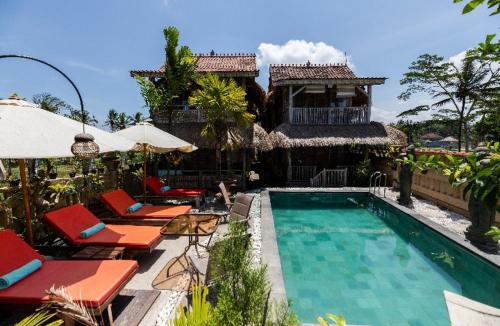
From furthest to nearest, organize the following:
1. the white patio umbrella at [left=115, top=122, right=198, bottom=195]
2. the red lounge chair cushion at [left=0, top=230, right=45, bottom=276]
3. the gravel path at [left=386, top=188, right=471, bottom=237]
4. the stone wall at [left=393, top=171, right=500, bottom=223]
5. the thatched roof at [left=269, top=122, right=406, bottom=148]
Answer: the thatched roof at [left=269, top=122, right=406, bottom=148]
the stone wall at [left=393, top=171, right=500, bottom=223]
the white patio umbrella at [left=115, top=122, right=198, bottom=195]
the gravel path at [left=386, top=188, right=471, bottom=237]
the red lounge chair cushion at [left=0, top=230, right=45, bottom=276]

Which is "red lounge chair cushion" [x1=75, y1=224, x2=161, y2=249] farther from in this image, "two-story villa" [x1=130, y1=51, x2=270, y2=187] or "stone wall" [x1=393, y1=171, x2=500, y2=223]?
"stone wall" [x1=393, y1=171, x2=500, y2=223]

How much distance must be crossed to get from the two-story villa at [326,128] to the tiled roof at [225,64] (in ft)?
6.32

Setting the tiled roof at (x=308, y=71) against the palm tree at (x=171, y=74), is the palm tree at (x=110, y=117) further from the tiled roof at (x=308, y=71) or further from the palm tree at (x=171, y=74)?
the palm tree at (x=171, y=74)

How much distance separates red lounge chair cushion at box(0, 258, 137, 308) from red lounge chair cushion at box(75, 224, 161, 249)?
3.12ft

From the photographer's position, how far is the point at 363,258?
722 cm

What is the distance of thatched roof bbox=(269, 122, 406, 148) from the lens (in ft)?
49.3

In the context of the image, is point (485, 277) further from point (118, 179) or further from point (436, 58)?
point (436, 58)

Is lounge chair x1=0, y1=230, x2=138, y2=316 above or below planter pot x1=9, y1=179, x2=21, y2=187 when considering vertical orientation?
below

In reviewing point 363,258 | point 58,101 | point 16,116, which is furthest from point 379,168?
point 58,101

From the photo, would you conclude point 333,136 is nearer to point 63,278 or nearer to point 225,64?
point 225,64

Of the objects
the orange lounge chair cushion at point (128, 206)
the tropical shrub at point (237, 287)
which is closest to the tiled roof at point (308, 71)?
the orange lounge chair cushion at point (128, 206)

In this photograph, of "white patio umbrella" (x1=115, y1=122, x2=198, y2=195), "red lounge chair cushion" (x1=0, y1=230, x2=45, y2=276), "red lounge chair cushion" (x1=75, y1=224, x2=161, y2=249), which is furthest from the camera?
"white patio umbrella" (x1=115, y1=122, x2=198, y2=195)

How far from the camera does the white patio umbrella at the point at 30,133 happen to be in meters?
3.65

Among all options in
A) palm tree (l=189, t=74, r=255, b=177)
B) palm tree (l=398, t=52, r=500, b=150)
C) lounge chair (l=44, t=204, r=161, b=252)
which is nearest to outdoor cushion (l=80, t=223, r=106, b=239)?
lounge chair (l=44, t=204, r=161, b=252)
